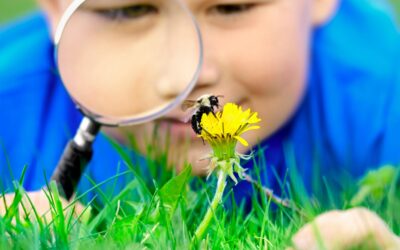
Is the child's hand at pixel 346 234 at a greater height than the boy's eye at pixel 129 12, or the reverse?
the boy's eye at pixel 129 12

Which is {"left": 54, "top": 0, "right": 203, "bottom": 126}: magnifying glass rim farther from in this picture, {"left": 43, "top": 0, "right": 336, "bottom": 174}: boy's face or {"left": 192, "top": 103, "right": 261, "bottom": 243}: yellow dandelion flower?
{"left": 192, "top": 103, "right": 261, "bottom": 243}: yellow dandelion flower

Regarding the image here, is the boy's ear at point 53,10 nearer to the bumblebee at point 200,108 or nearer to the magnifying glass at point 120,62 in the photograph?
the magnifying glass at point 120,62

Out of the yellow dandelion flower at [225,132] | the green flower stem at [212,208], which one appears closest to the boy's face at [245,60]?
the green flower stem at [212,208]

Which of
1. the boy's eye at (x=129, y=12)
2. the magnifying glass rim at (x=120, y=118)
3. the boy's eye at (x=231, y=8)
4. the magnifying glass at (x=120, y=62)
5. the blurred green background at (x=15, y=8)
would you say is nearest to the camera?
the magnifying glass rim at (x=120, y=118)

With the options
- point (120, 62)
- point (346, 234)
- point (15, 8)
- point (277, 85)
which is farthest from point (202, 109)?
point (15, 8)

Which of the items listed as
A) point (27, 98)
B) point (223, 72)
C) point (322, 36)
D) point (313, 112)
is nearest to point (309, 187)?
point (313, 112)

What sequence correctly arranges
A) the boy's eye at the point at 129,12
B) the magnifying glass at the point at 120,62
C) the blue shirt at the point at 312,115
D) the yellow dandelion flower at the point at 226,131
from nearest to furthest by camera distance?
the yellow dandelion flower at the point at 226,131, the magnifying glass at the point at 120,62, the boy's eye at the point at 129,12, the blue shirt at the point at 312,115
